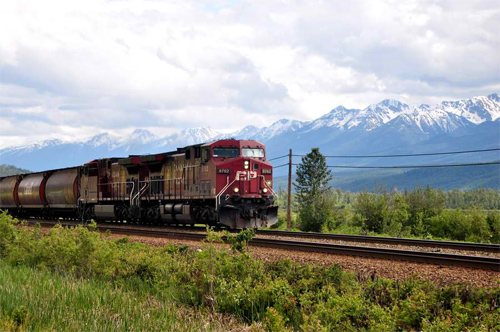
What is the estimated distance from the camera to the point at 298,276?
11.1 m

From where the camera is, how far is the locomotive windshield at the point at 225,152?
24.5 m

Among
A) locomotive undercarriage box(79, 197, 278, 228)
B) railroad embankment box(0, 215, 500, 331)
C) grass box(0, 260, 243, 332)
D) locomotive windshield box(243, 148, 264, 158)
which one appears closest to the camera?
grass box(0, 260, 243, 332)

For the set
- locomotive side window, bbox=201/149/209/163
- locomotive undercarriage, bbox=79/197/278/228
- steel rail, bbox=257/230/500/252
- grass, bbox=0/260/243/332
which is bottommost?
grass, bbox=0/260/243/332

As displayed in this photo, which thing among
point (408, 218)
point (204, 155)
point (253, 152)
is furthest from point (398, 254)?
point (408, 218)

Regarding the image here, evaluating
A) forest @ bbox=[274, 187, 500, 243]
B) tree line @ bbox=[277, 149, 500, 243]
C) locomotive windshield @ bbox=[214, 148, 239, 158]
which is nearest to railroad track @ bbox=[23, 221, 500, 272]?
locomotive windshield @ bbox=[214, 148, 239, 158]

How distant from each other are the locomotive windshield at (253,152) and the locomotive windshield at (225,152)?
49cm

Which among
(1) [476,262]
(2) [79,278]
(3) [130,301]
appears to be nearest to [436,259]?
(1) [476,262]

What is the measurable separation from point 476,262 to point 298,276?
4.58 m

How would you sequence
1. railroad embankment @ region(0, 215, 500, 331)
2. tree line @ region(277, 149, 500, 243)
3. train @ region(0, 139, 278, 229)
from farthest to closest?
tree line @ region(277, 149, 500, 243), train @ region(0, 139, 278, 229), railroad embankment @ region(0, 215, 500, 331)

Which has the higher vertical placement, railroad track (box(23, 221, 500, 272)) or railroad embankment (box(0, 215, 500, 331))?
railroad track (box(23, 221, 500, 272))

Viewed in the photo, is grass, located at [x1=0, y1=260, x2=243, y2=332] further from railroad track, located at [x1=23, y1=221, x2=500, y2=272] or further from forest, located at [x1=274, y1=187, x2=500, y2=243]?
forest, located at [x1=274, y1=187, x2=500, y2=243]

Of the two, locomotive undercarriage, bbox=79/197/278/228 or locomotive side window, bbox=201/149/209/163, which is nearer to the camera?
locomotive undercarriage, bbox=79/197/278/228

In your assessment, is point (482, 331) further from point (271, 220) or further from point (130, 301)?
point (271, 220)

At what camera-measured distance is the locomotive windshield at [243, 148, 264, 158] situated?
82.7ft
